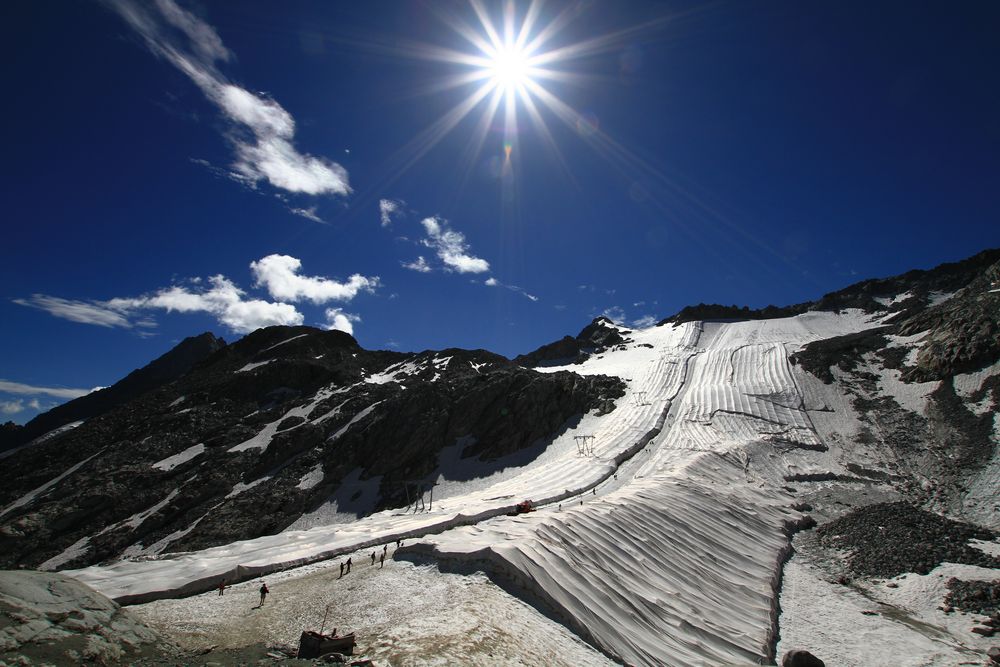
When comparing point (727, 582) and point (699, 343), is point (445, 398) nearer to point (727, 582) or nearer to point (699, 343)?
point (727, 582)

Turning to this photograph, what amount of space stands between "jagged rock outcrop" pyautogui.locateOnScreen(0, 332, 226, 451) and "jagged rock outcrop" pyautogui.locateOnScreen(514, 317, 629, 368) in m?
74.4

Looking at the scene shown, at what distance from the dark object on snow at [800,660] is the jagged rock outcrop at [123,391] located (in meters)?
114

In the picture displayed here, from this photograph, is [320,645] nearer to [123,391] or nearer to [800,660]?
[800,660]

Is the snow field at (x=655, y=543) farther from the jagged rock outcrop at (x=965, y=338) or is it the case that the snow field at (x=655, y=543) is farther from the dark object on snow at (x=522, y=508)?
the jagged rock outcrop at (x=965, y=338)

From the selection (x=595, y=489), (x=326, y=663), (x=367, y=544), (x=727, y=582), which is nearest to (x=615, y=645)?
(x=326, y=663)

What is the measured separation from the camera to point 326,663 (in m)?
9.55

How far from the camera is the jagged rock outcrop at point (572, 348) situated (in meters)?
99.4

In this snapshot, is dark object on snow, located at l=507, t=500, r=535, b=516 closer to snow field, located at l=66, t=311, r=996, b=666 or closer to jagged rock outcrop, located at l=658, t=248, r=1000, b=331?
snow field, located at l=66, t=311, r=996, b=666

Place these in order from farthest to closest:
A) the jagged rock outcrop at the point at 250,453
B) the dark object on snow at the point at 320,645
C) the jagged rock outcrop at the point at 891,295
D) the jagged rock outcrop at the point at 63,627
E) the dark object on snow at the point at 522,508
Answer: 1. the jagged rock outcrop at the point at 891,295
2. the jagged rock outcrop at the point at 250,453
3. the dark object on snow at the point at 522,508
4. the dark object on snow at the point at 320,645
5. the jagged rock outcrop at the point at 63,627

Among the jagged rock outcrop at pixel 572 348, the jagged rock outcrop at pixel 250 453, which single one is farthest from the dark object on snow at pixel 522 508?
the jagged rock outcrop at pixel 572 348

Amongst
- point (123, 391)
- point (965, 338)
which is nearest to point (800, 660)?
point (965, 338)

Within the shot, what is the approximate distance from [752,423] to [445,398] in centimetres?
3653

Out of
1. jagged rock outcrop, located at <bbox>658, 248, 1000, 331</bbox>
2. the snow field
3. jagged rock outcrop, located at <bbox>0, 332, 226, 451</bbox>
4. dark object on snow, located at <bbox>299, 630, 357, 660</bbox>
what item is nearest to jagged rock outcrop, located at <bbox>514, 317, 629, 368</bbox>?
jagged rock outcrop, located at <bbox>658, 248, 1000, 331</bbox>

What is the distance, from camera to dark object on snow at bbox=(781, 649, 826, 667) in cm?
1478
